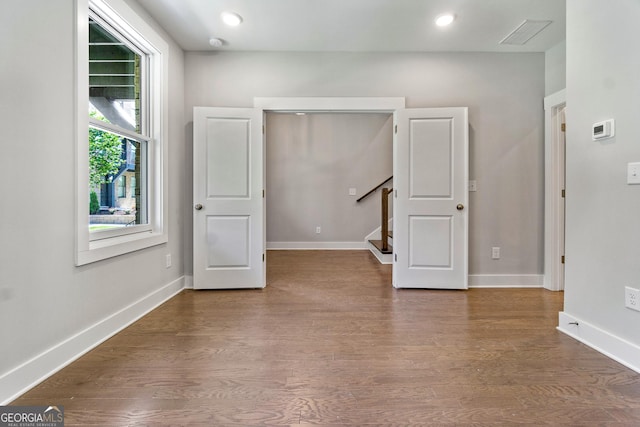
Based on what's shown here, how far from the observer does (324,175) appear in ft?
18.7

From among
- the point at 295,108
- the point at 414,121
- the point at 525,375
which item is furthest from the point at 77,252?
the point at 414,121

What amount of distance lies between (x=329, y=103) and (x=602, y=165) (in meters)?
2.23

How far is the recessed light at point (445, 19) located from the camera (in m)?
2.45

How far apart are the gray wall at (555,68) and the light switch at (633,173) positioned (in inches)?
65.1

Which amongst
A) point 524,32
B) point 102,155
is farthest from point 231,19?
point 524,32

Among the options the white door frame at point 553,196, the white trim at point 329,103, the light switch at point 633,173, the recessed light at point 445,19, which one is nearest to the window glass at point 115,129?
the white trim at point 329,103

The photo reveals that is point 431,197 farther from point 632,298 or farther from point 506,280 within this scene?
A: point 632,298

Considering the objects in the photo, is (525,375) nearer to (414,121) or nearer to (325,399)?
(325,399)

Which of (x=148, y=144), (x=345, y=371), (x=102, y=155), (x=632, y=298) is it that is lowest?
(x=345, y=371)

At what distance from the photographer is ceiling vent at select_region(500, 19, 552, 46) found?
256 centimetres

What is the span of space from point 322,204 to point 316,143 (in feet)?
3.91

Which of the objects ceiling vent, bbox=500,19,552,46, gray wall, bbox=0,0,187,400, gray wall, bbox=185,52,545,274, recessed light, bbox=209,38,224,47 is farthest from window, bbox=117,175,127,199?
ceiling vent, bbox=500,19,552,46

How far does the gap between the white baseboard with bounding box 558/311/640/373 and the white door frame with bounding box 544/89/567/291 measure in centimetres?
115

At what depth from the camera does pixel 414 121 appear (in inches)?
118
